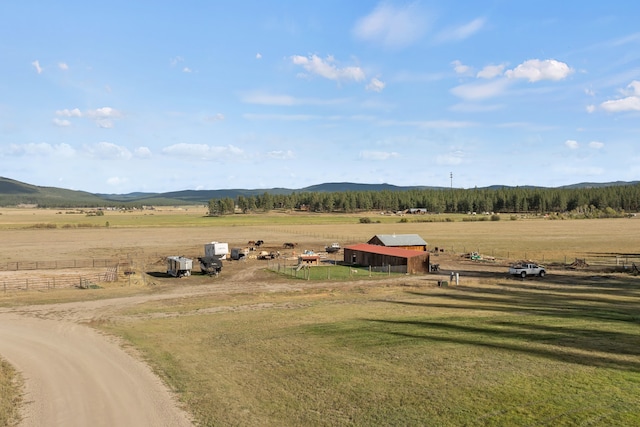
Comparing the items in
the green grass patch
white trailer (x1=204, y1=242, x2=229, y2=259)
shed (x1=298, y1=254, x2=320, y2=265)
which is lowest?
shed (x1=298, y1=254, x2=320, y2=265)

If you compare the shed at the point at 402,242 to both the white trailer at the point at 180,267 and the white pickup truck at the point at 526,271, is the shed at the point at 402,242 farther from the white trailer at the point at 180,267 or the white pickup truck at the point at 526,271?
the white trailer at the point at 180,267

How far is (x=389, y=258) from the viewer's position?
218 feet

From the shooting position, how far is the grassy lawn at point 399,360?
17109 millimetres

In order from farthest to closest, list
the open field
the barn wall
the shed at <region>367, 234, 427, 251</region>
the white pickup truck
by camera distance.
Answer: the shed at <region>367, 234, 427, 251</region> → the barn wall → the white pickup truck → the open field

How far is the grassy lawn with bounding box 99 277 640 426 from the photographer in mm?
17109

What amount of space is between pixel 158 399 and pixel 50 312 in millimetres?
24241

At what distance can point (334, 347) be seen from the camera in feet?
85.7

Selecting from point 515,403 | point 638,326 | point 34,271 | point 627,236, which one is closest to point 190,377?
point 515,403

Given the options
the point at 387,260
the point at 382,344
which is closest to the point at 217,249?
the point at 387,260

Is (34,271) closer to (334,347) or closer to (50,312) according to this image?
(50,312)

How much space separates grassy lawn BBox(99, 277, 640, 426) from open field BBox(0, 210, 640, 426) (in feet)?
0.27

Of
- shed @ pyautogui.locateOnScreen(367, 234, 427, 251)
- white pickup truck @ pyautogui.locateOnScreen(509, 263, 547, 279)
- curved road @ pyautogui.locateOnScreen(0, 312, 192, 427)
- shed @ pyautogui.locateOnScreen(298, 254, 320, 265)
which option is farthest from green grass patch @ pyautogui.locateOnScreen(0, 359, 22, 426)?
shed @ pyautogui.locateOnScreen(367, 234, 427, 251)

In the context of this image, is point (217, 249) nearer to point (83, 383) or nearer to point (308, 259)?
point (308, 259)

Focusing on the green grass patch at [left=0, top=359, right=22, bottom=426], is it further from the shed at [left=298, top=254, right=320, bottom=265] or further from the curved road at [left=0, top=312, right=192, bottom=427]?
the shed at [left=298, top=254, right=320, bottom=265]
